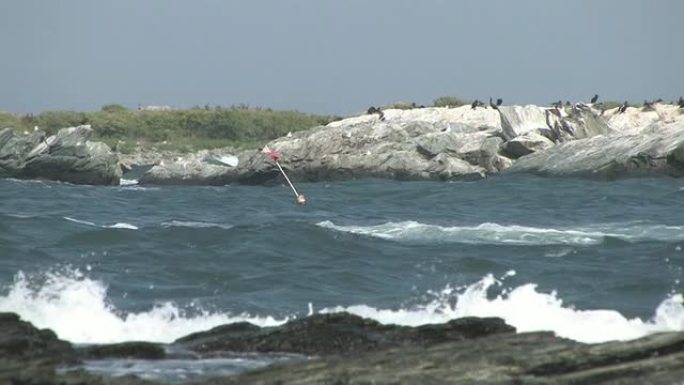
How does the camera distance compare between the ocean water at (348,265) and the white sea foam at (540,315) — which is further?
the ocean water at (348,265)

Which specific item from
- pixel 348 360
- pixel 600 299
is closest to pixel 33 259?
pixel 600 299

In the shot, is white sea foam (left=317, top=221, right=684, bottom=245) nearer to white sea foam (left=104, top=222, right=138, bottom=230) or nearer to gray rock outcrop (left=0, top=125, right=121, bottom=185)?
white sea foam (left=104, top=222, right=138, bottom=230)

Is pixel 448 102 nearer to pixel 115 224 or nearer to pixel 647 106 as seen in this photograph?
pixel 647 106

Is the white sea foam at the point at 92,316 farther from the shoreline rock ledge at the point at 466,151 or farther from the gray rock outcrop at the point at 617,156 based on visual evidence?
the shoreline rock ledge at the point at 466,151

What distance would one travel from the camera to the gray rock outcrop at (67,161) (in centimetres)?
5769

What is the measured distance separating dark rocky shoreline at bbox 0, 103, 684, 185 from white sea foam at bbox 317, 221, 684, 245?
72.1 ft

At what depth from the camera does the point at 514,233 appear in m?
29.4

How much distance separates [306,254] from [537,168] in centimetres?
3148

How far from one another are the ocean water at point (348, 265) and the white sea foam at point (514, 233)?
0.17 ft

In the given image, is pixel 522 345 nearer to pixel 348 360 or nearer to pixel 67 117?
pixel 348 360

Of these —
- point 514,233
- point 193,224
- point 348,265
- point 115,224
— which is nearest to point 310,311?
point 348,265

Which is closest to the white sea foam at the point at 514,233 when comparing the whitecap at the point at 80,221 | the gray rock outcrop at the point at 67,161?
the whitecap at the point at 80,221

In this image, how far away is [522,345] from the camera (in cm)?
946

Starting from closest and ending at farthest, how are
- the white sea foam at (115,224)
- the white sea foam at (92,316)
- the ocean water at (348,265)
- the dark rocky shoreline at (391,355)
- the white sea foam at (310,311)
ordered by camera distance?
the dark rocky shoreline at (391,355) < the white sea foam at (310,311) < the white sea foam at (92,316) < the ocean water at (348,265) < the white sea foam at (115,224)
